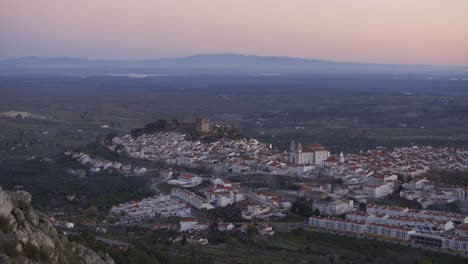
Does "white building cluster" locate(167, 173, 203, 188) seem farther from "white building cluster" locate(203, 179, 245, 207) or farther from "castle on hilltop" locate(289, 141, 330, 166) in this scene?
"castle on hilltop" locate(289, 141, 330, 166)

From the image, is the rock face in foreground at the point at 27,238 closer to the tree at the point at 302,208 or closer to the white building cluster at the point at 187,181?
the tree at the point at 302,208

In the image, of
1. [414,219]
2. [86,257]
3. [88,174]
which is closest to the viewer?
[86,257]

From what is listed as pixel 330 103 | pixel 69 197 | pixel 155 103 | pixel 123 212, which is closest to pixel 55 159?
pixel 69 197

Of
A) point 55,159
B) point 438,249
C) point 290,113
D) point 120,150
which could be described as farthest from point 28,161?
point 290,113

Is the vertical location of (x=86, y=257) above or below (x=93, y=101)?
above

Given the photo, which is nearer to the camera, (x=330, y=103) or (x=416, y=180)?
(x=416, y=180)

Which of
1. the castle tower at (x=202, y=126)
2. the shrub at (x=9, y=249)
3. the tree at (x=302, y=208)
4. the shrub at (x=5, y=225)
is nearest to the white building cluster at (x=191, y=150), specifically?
the castle tower at (x=202, y=126)

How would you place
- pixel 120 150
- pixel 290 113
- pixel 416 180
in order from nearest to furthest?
pixel 416 180 < pixel 120 150 < pixel 290 113

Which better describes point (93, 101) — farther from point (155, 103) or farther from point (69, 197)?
point (69, 197)

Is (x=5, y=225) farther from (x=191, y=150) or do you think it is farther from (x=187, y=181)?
(x=191, y=150)
